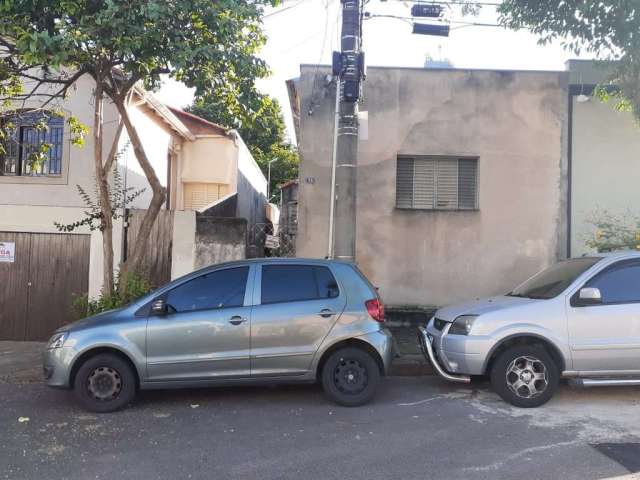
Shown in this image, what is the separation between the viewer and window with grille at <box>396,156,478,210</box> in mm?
10781

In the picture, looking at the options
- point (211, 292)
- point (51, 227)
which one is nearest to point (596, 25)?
point (211, 292)

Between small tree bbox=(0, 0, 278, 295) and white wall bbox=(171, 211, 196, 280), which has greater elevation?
small tree bbox=(0, 0, 278, 295)

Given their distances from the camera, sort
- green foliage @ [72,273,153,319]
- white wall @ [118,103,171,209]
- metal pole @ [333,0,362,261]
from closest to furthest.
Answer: metal pole @ [333,0,362,261] < green foliage @ [72,273,153,319] < white wall @ [118,103,171,209]

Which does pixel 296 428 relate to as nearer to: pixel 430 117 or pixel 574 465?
pixel 574 465

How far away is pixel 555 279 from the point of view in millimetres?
6754

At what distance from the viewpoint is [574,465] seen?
4.52m

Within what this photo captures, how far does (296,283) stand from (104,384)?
2.25m

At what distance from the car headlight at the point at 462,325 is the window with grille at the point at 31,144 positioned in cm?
761

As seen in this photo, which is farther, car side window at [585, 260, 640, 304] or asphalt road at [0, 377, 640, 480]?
car side window at [585, 260, 640, 304]

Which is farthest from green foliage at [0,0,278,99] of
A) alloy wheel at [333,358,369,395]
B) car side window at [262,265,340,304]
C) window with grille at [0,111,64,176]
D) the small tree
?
alloy wheel at [333,358,369,395]

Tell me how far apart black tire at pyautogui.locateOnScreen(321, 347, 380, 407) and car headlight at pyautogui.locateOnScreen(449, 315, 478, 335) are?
990 mm

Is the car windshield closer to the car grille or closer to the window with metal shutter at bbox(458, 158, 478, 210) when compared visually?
the car grille

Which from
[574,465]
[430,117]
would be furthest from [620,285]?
[430,117]

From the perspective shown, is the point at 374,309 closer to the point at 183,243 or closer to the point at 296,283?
the point at 296,283
